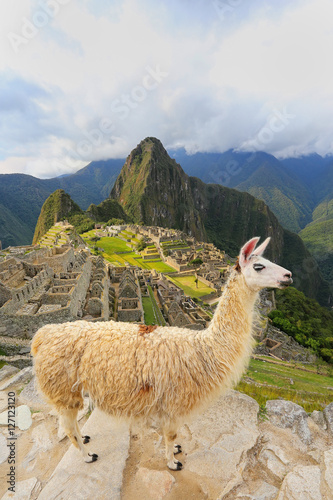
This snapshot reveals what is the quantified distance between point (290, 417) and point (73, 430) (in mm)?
3852

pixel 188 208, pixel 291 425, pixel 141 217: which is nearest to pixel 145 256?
pixel 291 425

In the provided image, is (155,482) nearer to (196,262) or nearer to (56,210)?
(196,262)

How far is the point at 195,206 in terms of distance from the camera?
186125 mm

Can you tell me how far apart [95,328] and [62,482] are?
2062 millimetres

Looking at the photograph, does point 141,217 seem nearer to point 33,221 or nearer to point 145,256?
point 33,221

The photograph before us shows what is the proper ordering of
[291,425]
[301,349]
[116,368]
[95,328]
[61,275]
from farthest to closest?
[301,349]
[61,275]
[291,425]
[95,328]
[116,368]

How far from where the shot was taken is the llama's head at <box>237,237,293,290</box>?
8.25 feet

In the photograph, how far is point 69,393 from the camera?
3.06 m

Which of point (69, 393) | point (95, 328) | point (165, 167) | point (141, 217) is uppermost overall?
point (165, 167)

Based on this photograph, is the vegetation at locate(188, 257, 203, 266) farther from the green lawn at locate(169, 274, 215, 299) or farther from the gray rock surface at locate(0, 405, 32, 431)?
the gray rock surface at locate(0, 405, 32, 431)

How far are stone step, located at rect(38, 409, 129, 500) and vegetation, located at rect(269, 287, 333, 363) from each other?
27287mm

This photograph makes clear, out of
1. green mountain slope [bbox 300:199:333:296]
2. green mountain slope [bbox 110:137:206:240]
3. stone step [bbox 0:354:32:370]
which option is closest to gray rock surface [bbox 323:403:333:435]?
stone step [bbox 0:354:32:370]

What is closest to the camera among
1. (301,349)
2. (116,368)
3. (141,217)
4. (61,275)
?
(116,368)

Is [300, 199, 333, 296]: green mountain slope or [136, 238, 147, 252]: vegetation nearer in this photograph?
[136, 238, 147, 252]: vegetation
